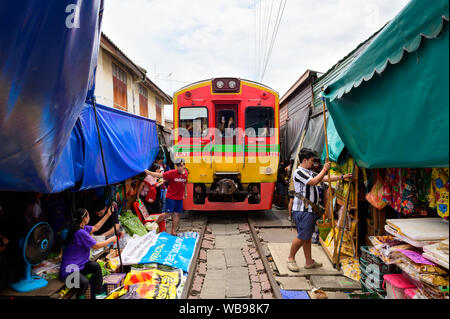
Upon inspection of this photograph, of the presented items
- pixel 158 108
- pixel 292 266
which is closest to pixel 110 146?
pixel 292 266

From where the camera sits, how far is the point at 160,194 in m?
7.88

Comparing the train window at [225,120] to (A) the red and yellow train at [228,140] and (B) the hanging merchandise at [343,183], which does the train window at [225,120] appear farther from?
(B) the hanging merchandise at [343,183]

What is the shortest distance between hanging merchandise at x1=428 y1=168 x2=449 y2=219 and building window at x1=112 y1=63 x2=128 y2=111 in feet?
36.5

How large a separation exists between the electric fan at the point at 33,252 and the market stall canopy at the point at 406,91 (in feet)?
11.9

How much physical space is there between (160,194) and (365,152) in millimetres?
6173

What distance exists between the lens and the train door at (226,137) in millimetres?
6816

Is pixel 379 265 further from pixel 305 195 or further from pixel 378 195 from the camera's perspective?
pixel 305 195

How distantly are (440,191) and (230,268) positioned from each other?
3179 mm

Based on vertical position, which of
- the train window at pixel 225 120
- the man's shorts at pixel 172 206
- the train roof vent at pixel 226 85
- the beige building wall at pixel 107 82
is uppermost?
the beige building wall at pixel 107 82

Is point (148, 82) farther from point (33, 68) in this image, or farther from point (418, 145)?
point (418, 145)

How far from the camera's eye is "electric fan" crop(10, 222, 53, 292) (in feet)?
9.31

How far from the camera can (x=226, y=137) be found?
23.1 feet

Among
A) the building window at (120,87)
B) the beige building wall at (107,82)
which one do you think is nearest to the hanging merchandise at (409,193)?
the beige building wall at (107,82)

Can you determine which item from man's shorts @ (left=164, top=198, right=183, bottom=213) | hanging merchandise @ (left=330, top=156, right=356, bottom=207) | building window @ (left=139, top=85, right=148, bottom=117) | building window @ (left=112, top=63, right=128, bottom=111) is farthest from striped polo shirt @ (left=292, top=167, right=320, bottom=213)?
building window @ (left=139, top=85, right=148, bottom=117)
